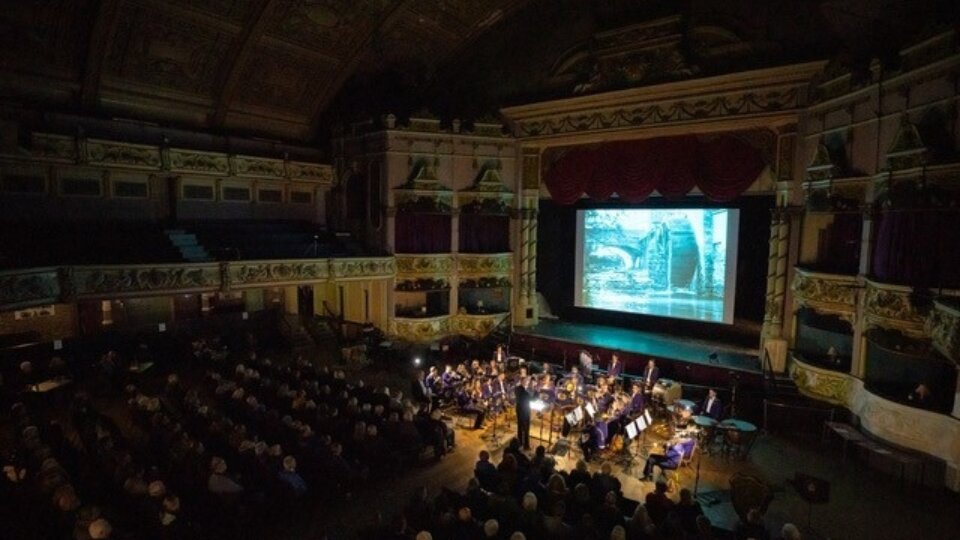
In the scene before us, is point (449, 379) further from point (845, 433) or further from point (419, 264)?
point (845, 433)

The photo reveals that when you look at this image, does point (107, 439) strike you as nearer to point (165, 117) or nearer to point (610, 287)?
point (165, 117)

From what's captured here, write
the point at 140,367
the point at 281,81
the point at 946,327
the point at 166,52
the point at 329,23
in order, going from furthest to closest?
the point at 281,81 < the point at 329,23 < the point at 166,52 < the point at 140,367 < the point at 946,327

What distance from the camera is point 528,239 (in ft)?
66.3

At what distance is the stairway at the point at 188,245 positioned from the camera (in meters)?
15.1

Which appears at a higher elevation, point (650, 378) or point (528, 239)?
point (528, 239)

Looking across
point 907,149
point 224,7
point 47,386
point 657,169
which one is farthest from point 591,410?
point 224,7

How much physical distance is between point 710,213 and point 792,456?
8.72 m

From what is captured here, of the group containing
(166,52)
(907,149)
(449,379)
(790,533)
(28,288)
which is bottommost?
(449,379)

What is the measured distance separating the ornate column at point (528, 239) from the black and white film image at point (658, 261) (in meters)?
2.08

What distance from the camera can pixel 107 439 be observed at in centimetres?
871

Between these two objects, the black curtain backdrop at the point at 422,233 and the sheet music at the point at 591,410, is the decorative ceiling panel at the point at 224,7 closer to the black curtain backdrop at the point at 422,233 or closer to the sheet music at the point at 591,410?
the black curtain backdrop at the point at 422,233

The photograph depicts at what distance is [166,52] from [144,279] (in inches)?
301

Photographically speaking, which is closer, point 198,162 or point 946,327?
point 946,327

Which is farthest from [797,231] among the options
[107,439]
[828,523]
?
[107,439]
